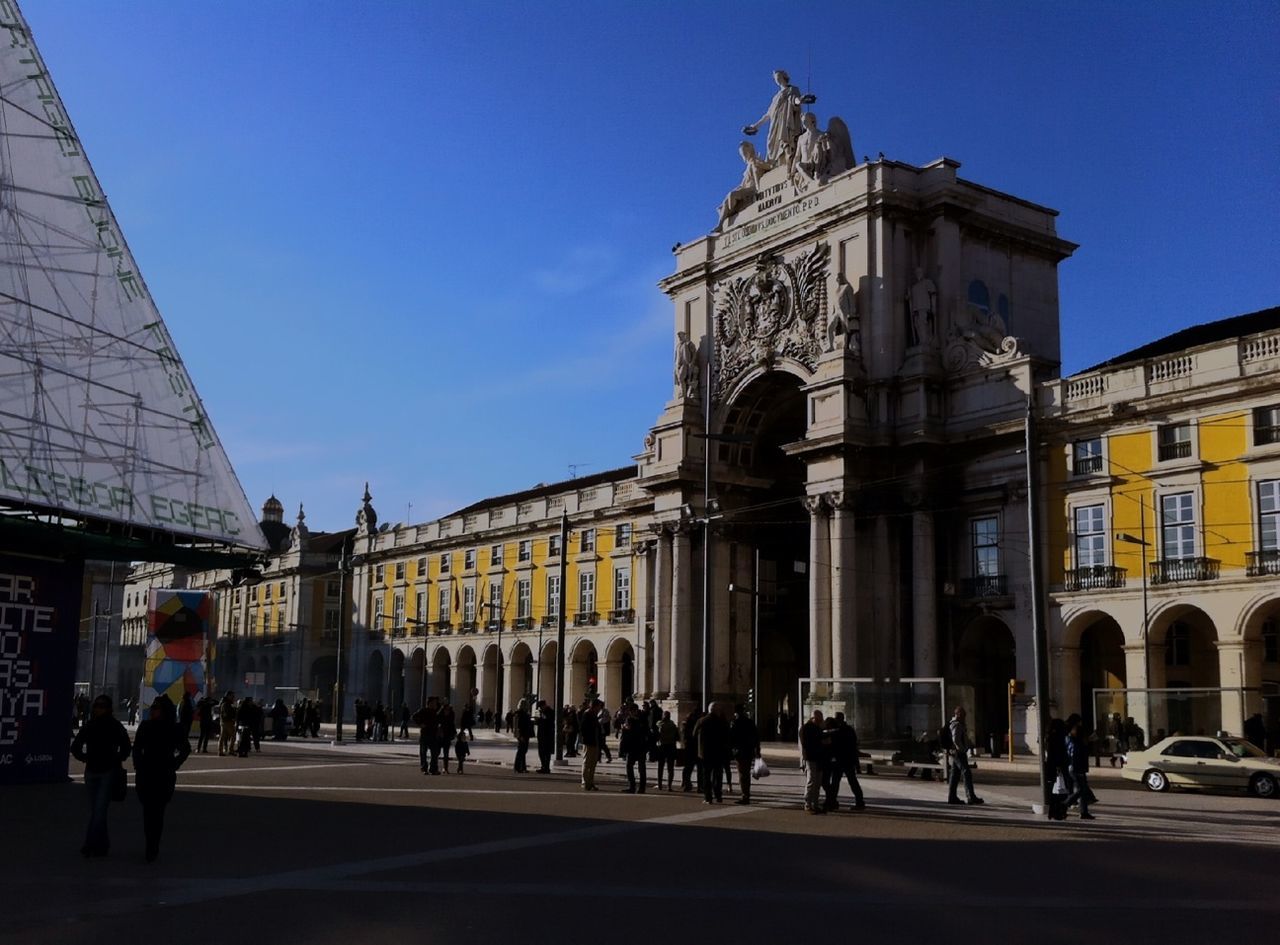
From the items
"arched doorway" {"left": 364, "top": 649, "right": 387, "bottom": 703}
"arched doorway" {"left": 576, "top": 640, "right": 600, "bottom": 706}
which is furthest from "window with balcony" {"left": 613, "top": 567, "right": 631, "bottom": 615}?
"arched doorway" {"left": 364, "top": 649, "right": 387, "bottom": 703}

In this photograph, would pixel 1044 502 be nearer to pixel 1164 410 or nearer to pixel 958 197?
pixel 1164 410

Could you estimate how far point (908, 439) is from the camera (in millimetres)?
47719

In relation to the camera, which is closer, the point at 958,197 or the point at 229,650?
the point at 958,197

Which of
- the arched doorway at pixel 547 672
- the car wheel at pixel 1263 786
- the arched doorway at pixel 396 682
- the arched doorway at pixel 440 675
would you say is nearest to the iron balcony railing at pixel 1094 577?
the car wheel at pixel 1263 786

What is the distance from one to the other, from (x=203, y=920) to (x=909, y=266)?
4356 cm

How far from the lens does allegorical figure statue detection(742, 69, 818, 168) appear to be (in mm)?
56281

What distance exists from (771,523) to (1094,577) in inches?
598

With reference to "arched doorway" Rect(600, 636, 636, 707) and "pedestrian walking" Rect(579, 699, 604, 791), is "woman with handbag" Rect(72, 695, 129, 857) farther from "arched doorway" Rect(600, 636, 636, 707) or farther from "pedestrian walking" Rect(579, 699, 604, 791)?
"arched doorway" Rect(600, 636, 636, 707)

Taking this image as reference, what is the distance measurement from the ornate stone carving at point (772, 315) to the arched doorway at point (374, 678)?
4250 cm

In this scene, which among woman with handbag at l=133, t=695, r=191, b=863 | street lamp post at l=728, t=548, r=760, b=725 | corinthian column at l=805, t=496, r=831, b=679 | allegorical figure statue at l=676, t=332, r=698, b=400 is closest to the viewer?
woman with handbag at l=133, t=695, r=191, b=863

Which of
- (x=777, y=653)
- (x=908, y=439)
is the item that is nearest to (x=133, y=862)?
(x=908, y=439)

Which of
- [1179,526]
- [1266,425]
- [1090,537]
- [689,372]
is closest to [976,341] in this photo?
[1090,537]

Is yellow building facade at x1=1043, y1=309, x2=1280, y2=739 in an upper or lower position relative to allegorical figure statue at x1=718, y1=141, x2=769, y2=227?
lower

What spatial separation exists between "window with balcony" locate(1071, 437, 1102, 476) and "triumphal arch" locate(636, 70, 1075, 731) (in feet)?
6.83
